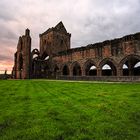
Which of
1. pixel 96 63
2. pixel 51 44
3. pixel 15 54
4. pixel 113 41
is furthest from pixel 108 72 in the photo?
pixel 15 54

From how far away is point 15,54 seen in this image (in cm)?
4703

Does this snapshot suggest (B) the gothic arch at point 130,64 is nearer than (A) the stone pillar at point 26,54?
Yes

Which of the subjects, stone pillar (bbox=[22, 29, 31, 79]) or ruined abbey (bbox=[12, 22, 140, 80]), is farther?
stone pillar (bbox=[22, 29, 31, 79])

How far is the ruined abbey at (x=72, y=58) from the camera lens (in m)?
25.9

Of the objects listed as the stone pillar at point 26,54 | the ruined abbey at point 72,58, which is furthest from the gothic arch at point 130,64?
the stone pillar at point 26,54

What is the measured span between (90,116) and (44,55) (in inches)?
1787

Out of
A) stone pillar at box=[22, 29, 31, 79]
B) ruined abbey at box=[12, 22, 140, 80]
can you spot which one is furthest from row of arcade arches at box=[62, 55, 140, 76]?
stone pillar at box=[22, 29, 31, 79]

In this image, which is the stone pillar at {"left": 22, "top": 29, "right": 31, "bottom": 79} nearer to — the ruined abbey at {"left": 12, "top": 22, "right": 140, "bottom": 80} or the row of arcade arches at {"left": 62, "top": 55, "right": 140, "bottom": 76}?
the ruined abbey at {"left": 12, "top": 22, "right": 140, "bottom": 80}

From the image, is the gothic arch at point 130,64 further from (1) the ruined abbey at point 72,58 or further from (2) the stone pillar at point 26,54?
(2) the stone pillar at point 26,54

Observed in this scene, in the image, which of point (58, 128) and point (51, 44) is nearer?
point (58, 128)

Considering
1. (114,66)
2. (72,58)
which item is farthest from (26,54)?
(114,66)

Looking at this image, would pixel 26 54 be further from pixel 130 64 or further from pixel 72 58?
pixel 130 64

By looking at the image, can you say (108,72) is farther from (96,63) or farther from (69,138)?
(69,138)

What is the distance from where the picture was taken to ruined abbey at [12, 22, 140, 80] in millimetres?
25891
